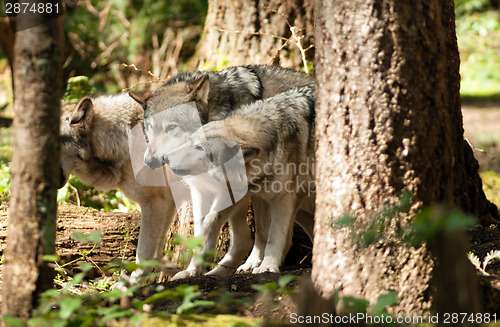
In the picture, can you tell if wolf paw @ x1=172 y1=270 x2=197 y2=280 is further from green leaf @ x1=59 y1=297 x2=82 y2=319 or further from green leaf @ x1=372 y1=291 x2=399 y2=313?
green leaf @ x1=372 y1=291 x2=399 y2=313

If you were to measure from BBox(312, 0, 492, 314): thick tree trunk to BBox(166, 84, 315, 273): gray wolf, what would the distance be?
49.6 inches

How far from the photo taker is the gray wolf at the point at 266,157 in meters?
4.05

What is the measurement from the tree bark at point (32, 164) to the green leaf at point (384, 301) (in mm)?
1755

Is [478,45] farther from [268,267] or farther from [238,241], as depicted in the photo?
[268,267]

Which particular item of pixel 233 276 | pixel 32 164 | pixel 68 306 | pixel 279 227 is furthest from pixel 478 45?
pixel 68 306

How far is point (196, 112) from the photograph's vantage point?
15.3ft

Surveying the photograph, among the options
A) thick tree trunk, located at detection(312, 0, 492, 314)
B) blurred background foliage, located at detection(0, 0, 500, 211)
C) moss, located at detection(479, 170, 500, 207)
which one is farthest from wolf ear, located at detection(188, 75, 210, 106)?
blurred background foliage, located at detection(0, 0, 500, 211)

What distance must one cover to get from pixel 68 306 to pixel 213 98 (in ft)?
9.31

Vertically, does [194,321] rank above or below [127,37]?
below

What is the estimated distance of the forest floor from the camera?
295 cm

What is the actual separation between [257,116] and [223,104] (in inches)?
25.3

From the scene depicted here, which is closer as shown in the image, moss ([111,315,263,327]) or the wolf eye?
moss ([111,315,263,327])

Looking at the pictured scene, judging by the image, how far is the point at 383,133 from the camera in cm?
280

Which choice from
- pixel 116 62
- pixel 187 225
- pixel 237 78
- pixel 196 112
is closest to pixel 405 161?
pixel 196 112
